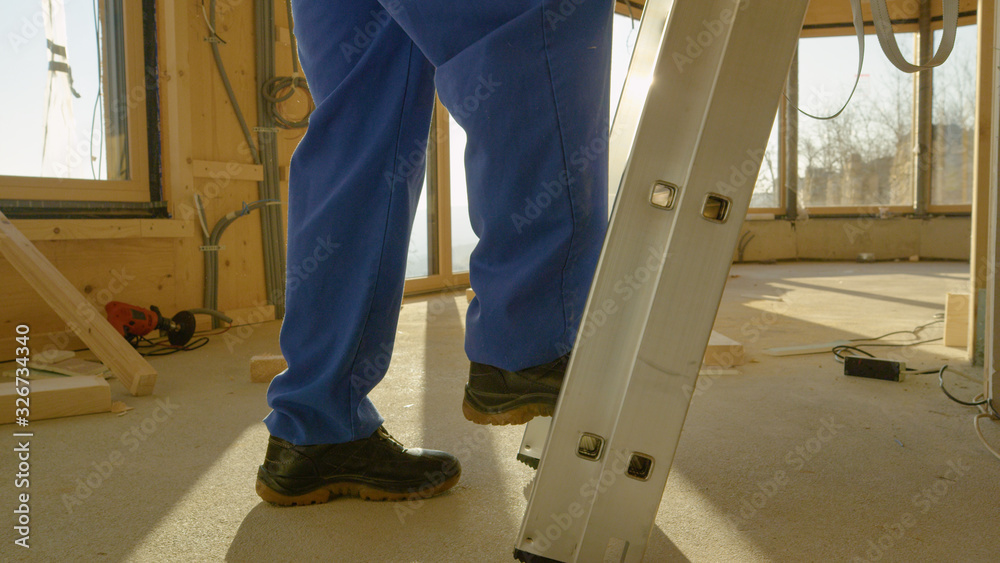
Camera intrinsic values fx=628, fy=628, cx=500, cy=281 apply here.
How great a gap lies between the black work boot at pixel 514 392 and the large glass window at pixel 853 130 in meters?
6.80

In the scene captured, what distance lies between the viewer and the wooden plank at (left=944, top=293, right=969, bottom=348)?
205cm

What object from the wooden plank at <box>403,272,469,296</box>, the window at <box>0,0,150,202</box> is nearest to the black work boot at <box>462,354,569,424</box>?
the window at <box>0,0,150,202</box>

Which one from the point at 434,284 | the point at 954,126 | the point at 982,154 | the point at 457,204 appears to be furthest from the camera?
the point at 954,126

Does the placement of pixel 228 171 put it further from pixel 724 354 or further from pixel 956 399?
pixel 956 399

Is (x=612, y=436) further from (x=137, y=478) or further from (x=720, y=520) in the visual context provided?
(x=137, y=478)

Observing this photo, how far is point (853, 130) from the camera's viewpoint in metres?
6.78

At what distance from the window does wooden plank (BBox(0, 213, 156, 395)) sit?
44cm

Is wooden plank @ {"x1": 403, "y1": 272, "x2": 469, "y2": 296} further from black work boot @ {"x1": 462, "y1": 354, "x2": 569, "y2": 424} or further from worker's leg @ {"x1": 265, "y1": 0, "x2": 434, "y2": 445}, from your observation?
black work boot @ {"x1": 462, "y1": 354, "x2": 569, "y2": 424}

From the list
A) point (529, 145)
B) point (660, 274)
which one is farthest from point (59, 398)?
point (660, 274)

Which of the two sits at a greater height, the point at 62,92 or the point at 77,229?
the point at 62,92

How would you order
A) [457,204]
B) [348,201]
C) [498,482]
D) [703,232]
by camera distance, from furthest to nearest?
[457,204] < [498,482] < [348,201] < [703,232]

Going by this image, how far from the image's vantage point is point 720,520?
827 millimetres

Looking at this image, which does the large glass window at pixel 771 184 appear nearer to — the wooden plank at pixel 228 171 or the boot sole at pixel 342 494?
the wooden plank at pixel 228 171

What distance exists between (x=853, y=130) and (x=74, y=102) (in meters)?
7.07
